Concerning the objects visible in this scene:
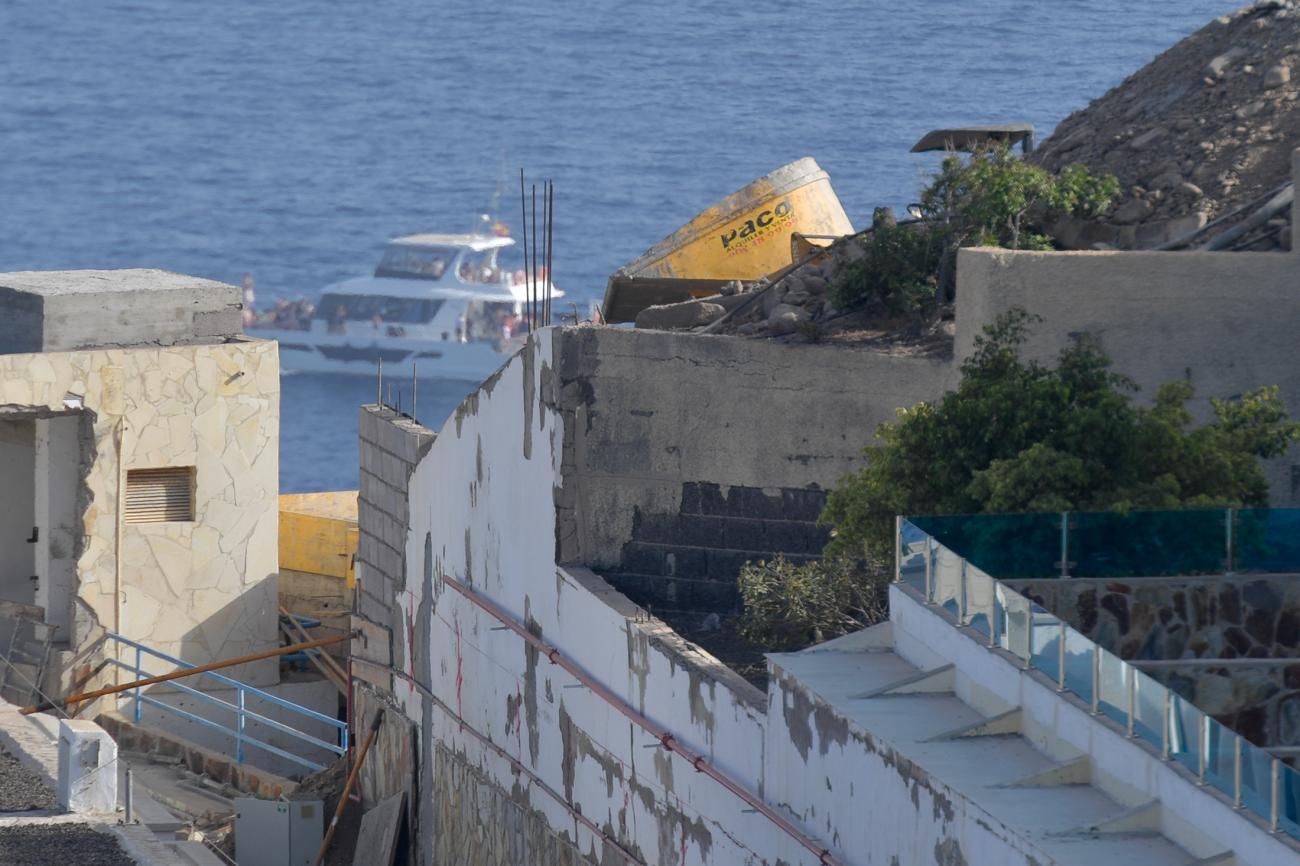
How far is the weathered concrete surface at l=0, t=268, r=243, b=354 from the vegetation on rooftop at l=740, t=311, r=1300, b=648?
14.2m

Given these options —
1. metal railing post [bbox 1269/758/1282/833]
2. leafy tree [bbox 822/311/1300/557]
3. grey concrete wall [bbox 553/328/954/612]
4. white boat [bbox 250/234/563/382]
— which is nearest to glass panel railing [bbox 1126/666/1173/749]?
metal railing post [bbox 1269/758/1282/833]

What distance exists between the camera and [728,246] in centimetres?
2800

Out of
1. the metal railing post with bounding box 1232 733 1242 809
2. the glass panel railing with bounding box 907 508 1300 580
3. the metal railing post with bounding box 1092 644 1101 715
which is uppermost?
the glass panel railing with bounding box 907 508 1300 580

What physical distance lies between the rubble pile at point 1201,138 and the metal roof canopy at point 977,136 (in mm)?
250

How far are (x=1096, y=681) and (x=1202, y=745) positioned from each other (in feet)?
3.78

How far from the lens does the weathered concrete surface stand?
3108 centimetres

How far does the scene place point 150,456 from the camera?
3108 cm

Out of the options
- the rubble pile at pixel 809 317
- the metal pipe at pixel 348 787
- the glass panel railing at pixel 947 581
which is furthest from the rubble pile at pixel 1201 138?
the metal pipe at pixel 348 787

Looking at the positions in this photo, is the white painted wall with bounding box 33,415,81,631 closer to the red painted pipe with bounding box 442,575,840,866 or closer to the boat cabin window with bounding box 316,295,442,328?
the red painted pipe with bounding box 442,575,840,866

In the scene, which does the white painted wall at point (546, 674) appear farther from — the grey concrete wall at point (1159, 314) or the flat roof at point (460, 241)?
the flat roof at point (460, 241)

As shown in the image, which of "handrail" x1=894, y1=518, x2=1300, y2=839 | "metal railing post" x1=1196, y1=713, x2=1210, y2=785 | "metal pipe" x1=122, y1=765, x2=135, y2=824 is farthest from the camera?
"metal pipe" x1=122, y1=765, x2=135, y2=824

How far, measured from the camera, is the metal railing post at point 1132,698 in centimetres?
1380

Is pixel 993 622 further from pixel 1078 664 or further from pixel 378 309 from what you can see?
pixel 378 309

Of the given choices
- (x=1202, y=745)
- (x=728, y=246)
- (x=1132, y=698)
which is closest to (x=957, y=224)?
(x=728, y=246)
